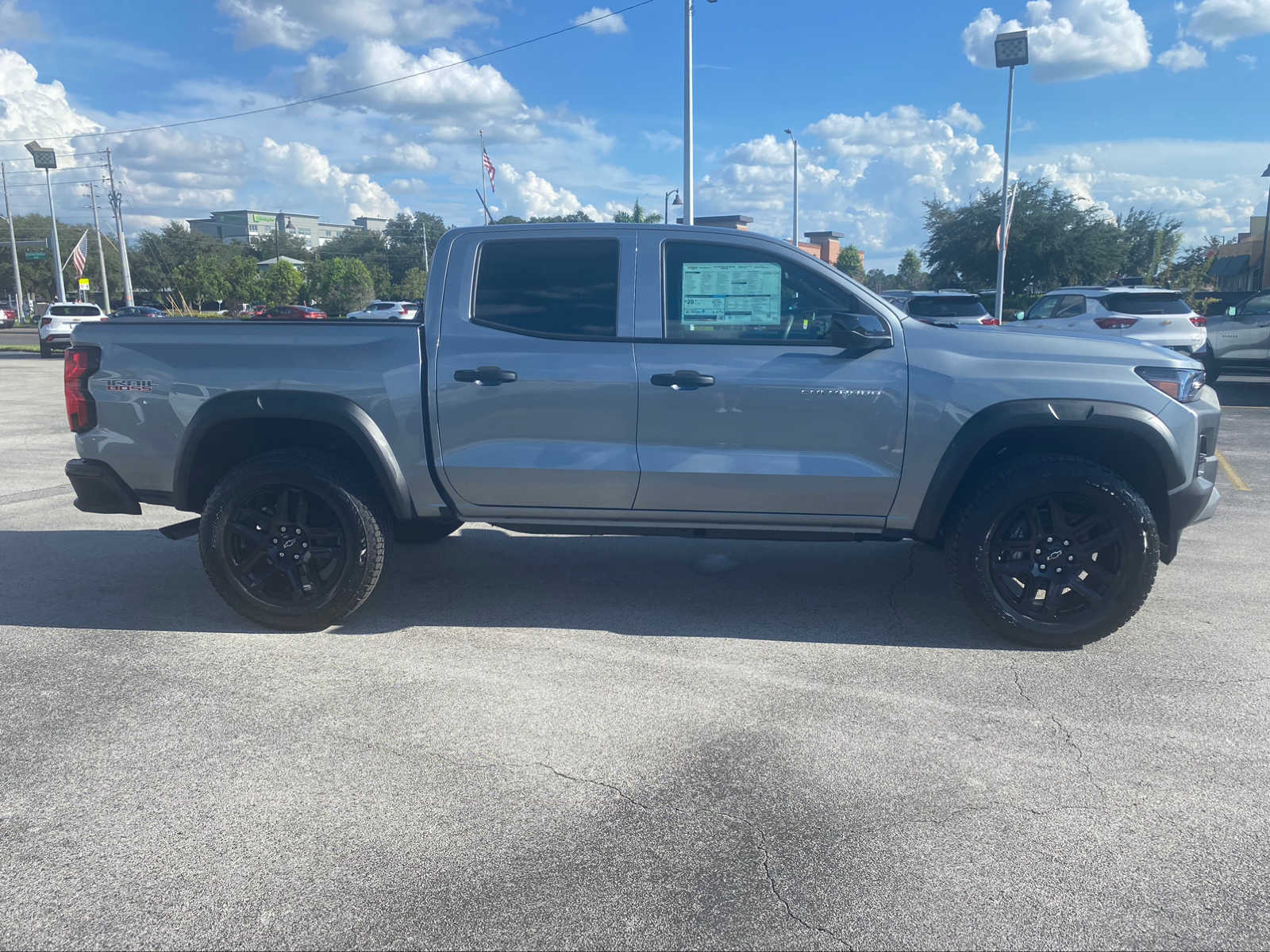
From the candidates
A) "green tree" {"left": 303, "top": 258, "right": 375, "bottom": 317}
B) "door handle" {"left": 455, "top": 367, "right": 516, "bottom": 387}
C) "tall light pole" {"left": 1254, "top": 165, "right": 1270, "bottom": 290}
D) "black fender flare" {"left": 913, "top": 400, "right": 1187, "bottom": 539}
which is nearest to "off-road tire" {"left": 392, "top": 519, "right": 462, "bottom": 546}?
"door handle" {"left": 455, "top": 367, "right": 516, "bottom": 387}

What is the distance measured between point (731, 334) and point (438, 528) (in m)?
2.37

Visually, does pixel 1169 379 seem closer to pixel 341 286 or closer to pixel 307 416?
pixel 307 416

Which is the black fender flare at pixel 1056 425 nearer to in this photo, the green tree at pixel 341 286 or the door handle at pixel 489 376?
the door handle at pixel 489 376

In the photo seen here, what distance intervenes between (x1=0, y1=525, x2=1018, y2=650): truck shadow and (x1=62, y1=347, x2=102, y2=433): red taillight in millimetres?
1063

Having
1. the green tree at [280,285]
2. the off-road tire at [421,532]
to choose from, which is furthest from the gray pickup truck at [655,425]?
the green tree at [280,285]

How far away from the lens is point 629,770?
135 inches

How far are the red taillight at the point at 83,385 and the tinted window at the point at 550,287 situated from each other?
1.93m

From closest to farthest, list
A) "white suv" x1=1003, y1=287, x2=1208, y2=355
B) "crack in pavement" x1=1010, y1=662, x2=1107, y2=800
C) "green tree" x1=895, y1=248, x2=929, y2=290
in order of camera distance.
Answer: "crack in pavement" x1=1010, y1=662, x2=1107, y2=800, "white suv" x1=1003, y1=287, x2=1208, y2=355, "green tree" x1=895, y1=248, x2=929, y2=290

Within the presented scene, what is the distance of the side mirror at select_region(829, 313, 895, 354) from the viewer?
4.39 metres

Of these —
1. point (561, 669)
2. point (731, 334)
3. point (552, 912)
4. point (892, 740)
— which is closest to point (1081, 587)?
point (892, 740)

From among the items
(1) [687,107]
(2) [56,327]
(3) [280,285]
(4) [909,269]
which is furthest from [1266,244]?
(4) [909,269]

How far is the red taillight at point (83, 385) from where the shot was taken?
15.9 feet

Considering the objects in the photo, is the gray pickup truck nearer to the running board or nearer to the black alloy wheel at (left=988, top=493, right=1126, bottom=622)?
the black alloy wheel at (left=988, top=493, right=1126, bottom=622)

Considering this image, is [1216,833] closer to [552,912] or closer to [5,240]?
[552,912]
